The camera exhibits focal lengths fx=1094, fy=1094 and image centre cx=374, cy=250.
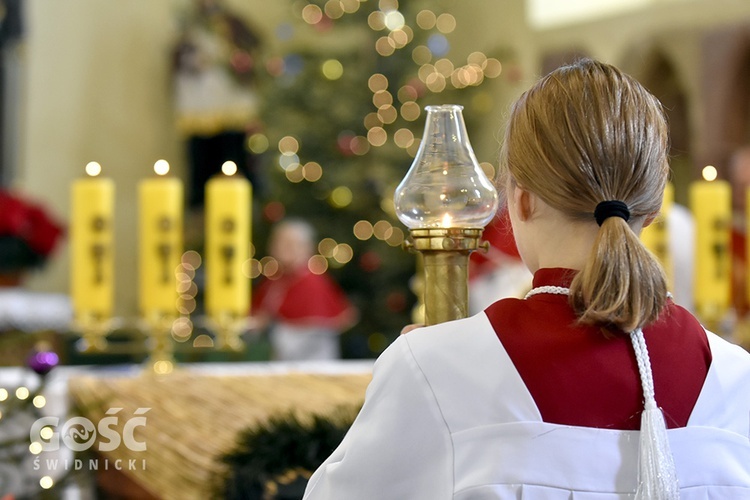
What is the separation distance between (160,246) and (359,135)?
5.80 m

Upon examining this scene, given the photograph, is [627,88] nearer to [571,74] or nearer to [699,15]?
[571,74]

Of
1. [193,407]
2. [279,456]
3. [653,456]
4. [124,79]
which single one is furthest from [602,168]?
[124,79]

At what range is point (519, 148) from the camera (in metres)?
1.18

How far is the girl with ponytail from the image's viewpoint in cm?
110

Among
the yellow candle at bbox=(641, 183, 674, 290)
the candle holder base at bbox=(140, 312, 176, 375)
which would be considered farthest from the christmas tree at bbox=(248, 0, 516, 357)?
the candle holder base at bbox=(140, 312, 176, 375)

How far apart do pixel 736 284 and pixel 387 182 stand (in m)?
3.32

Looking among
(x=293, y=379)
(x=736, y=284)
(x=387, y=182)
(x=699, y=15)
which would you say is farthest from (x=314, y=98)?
(x=293, y=379)

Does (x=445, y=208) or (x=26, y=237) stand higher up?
(x=445, y=208)

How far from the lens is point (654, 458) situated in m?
1.09

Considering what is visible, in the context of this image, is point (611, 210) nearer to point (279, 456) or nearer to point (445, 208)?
point (445, 208)

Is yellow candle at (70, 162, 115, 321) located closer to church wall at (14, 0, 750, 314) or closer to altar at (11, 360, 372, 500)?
altar at (11, 360, 372, 500)

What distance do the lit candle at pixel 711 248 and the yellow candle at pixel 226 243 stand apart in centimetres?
112

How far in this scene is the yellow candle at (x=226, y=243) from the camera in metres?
2.50

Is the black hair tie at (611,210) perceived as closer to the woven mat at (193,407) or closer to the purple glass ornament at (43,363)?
the woven mat at (193,407)
